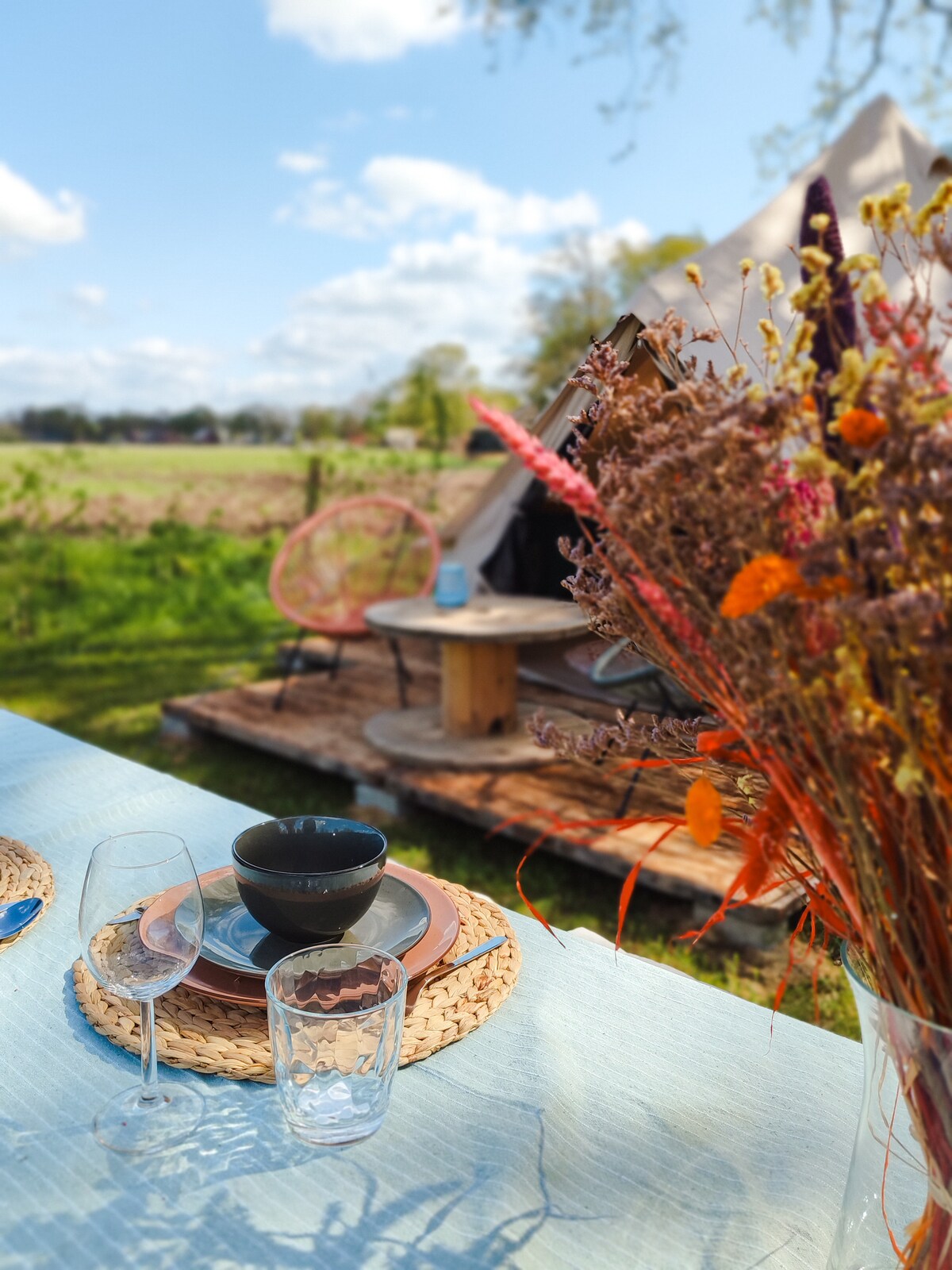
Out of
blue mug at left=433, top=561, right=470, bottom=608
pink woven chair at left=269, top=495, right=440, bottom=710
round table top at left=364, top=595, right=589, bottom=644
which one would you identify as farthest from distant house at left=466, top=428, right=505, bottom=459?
blue mug at left=433, top=561, right=470, bottom=608

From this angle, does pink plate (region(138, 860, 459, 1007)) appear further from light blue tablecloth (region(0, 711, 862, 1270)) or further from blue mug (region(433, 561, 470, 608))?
blue mug (region(433, 561, 470, 608))

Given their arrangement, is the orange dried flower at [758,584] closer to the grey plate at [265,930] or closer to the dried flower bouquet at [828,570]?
the dried flower bouquet at [828,570]

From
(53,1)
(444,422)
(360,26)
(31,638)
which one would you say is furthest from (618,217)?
(31,638)

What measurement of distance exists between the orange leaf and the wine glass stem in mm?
487

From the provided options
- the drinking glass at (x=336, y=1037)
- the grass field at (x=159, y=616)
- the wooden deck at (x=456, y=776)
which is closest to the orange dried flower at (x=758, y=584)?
the drinking glass at (x=336, y=1037)

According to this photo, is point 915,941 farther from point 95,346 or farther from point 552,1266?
point 95,346

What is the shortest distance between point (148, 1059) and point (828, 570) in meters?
0.67

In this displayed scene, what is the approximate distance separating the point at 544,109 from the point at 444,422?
633 centimetres

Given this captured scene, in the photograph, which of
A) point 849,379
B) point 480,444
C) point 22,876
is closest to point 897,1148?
point 849,379

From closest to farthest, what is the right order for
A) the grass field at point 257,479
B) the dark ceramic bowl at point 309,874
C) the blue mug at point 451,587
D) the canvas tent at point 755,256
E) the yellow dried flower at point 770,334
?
the yellow dried flower at point 770,334, the dark ceramic bowl at point 309,874, the canvas tent at point 755,256, the blue mug at point 451,587, the grass field at point 257,479

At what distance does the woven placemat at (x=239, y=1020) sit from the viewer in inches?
34.3

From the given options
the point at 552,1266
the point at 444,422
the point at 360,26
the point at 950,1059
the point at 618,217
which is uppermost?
the point at 360,26

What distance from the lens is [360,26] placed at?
36.3 feet

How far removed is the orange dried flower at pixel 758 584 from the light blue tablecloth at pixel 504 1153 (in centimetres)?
50
